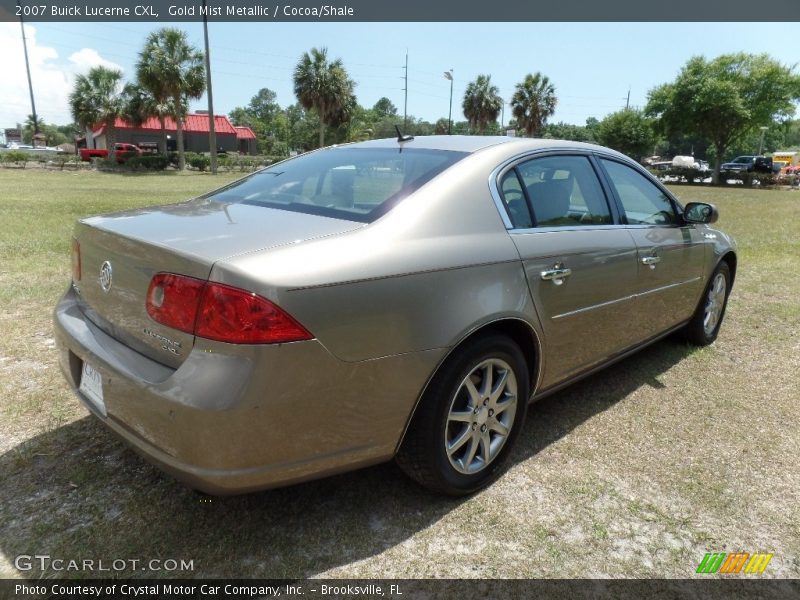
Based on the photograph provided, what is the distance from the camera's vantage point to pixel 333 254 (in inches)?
75.0

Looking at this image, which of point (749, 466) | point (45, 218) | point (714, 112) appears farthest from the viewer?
point (714, 112)

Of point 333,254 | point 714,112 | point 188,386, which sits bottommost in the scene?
point 188,386

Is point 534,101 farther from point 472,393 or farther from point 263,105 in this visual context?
point 263,105

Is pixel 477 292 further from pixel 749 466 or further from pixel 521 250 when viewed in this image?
pixel 749 466

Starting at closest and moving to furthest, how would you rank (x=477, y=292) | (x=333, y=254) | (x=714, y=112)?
(x=333, y=254) → (x=477, y=292) → (x=714, y=112)

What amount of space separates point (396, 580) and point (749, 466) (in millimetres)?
1939

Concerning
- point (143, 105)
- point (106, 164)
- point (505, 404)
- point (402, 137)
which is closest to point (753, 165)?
point (143, 105)

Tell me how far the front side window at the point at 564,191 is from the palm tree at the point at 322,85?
4314cm

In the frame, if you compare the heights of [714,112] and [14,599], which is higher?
[714,112]

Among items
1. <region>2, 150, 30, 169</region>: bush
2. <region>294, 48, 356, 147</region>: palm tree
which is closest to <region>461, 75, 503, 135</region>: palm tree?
<region>294, 48, 356, 147</region>: palm tree

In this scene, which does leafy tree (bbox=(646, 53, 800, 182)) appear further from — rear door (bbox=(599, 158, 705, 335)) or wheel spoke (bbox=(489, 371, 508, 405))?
wheel spoke (bbox=(489, 371, 508, 405))

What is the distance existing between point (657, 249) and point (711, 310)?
55.7 inches

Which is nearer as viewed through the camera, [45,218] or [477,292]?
[477,292]

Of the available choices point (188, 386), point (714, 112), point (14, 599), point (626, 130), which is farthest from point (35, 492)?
point (626, 130)
